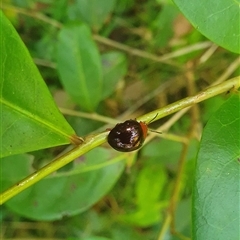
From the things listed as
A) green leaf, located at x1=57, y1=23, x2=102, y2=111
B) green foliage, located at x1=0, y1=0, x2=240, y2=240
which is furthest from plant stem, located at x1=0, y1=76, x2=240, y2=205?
green leaf, located at x1=57, y1=23, x2=102, y2=111

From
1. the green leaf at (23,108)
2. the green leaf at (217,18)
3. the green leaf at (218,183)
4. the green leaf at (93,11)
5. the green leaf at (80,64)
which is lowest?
the green leaf at (218,183)

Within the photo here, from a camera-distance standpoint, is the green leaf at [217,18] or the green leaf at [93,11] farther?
the green leaf at [93,11]

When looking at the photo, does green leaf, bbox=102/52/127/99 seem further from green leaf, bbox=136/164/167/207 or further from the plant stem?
the plant stem

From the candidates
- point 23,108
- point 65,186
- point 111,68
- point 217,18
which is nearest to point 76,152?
point 23,108

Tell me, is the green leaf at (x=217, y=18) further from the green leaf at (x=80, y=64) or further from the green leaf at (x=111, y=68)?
the green leaf at (x=111, y=68)

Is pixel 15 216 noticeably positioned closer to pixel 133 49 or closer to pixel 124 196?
pixel 124 196

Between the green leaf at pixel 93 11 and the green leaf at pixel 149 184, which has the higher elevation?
the green leaf at pixel 93 11

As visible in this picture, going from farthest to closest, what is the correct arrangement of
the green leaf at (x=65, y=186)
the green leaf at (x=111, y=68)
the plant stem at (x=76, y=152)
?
1. the green leaf at (x=111, y=68)
2. the green leaf at (x=65, y=186)
3. the plant stem at (x=76, y=152)

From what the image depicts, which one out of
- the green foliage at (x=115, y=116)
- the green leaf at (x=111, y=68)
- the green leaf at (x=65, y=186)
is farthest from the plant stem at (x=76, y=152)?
the green leaf at (x=111, y=68)
